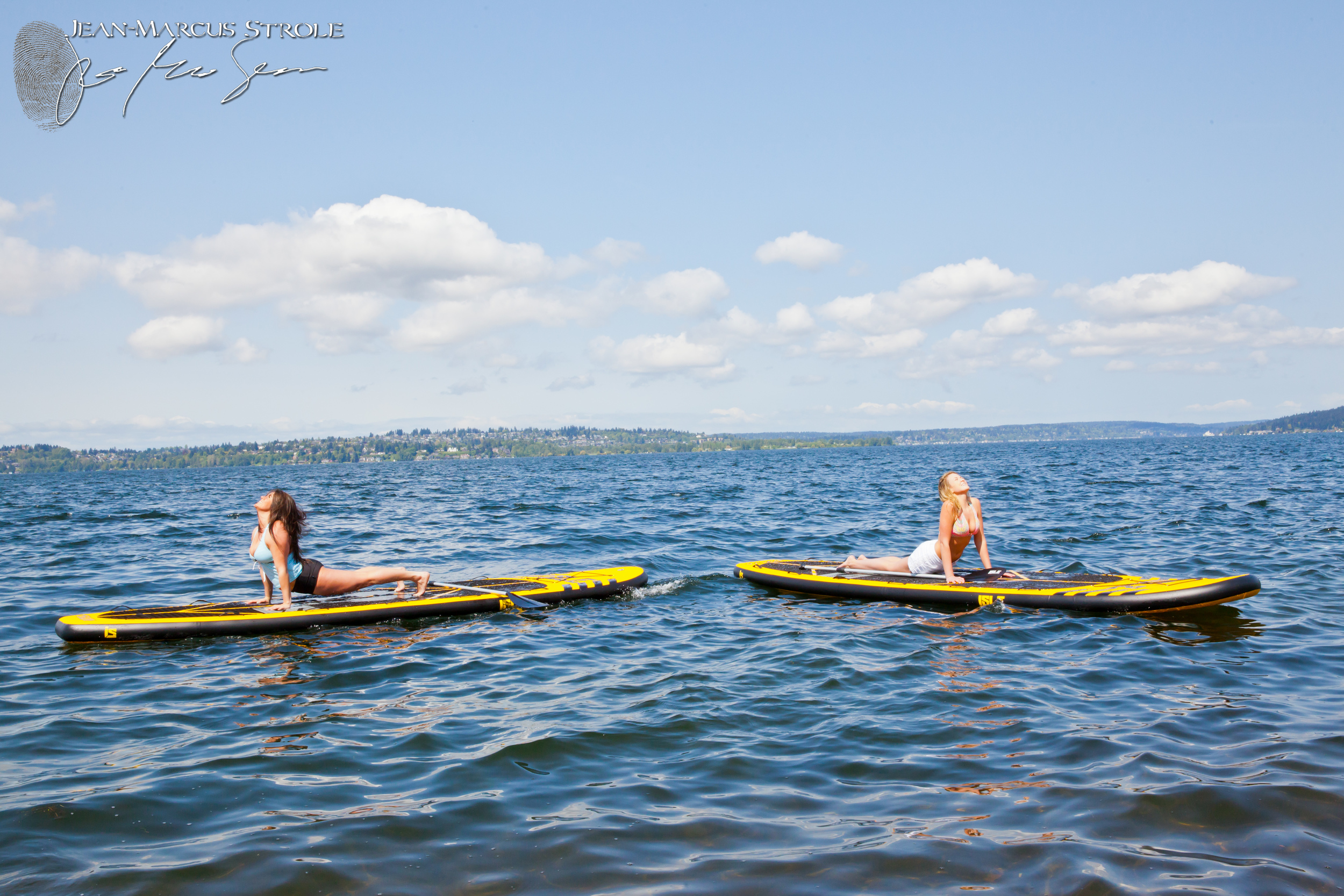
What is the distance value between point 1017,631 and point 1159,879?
5.70m

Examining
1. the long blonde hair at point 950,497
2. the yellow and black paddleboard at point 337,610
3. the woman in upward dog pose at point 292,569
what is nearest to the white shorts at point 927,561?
the long blonde hair at point 950,497

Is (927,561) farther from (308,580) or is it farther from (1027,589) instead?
(308,580)

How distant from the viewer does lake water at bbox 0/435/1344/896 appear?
177 inches

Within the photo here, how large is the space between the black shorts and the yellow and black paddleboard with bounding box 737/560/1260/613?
672cm

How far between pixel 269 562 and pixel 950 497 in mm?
9307

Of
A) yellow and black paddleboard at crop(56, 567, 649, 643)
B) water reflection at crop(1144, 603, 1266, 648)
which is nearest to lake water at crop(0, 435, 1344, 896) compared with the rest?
water reflection at crop(1144, 603, 1266, 648)

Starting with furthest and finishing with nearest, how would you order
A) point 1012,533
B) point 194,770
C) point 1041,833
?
point 1012,533, point 194,770, point 1041,833

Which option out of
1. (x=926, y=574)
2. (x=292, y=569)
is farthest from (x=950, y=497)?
(x=292, y=569)

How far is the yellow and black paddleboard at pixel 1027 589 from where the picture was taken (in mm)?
9945

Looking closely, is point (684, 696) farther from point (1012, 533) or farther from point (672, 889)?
point (1012, 533)

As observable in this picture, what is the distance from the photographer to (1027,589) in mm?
10797

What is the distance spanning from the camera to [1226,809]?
497 centimetres

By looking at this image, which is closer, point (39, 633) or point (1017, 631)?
point (1017, 631)

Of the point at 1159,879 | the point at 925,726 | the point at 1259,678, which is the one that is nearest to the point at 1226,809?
the point at 1159,879
